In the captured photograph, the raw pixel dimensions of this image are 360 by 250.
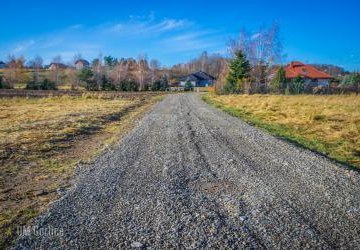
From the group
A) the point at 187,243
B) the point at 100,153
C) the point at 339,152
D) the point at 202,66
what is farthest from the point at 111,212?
the point at 202,66

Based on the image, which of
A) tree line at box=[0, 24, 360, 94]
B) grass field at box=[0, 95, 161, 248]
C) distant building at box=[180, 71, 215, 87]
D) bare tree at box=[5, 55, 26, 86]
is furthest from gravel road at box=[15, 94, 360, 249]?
distant building at box=[180, 71, 215, 87]

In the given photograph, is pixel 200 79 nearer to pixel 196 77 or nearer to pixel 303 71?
pixel 196 77

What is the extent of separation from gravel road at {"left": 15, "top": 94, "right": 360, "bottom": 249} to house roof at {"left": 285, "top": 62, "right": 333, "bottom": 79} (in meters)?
75.5

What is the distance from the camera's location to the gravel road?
4.44 meters

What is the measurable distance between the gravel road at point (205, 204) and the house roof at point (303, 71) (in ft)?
248

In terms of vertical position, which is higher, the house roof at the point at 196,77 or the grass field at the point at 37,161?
the house roof at the point at 196,77

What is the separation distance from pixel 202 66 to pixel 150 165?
171m

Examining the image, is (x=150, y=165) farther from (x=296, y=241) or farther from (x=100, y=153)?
(x=296, y=241)

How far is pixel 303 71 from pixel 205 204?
84.0 meters

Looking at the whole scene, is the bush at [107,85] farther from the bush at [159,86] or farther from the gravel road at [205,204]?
the gravel road at [205,204]

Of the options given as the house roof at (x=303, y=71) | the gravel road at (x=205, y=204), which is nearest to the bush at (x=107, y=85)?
the house roof at (x=303, y=71)

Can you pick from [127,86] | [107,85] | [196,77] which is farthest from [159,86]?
[196,77]

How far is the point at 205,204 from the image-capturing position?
18.6 ft

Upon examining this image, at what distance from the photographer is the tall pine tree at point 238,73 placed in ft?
175
